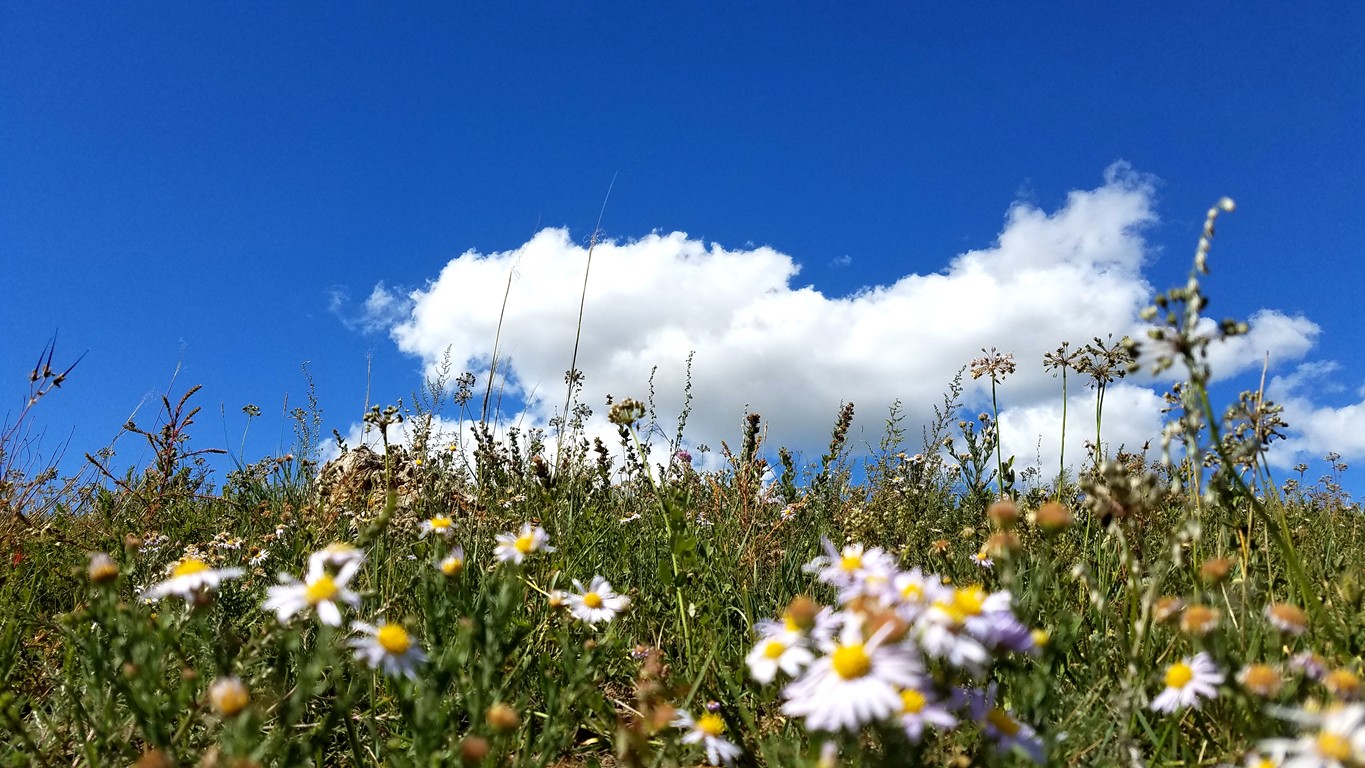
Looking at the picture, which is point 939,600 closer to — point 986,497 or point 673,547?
point 673,547

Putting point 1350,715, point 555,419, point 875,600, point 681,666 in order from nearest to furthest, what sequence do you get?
1. point 1350,715
2. point 875,600
3. point 681,666
4. point 555,419

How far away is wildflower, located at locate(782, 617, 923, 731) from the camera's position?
1.17m

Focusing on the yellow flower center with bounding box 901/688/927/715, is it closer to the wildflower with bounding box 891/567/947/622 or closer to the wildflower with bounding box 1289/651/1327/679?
the wildflower with bounding box 891/567/947/622

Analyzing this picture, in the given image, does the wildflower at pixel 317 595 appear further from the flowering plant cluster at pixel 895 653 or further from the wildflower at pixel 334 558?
the flowering plant cluster at pixel 895 653

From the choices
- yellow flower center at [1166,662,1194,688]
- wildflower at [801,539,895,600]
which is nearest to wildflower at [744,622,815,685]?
wildflower at [801,539,895,600]

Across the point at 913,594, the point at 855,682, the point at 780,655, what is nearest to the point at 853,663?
the point at 855,682

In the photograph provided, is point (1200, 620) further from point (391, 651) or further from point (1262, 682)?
point (391, 651)

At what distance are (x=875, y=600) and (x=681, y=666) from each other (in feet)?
5.47

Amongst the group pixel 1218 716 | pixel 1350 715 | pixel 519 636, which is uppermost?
pixel 519 636

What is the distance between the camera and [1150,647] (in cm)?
235

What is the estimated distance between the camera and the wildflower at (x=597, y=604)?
234 centimetres

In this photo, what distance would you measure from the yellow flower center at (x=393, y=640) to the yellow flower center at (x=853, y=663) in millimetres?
908

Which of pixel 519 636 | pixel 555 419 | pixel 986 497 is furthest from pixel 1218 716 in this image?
pixel 555 419

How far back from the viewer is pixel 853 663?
4.08 feet
